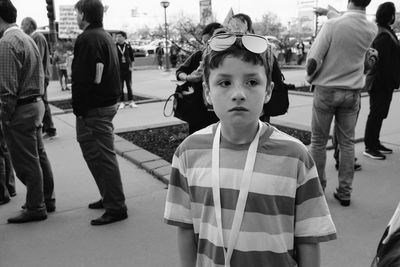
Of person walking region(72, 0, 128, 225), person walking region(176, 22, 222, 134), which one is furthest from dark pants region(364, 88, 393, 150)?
person walking region(72, 0, 128, 225)

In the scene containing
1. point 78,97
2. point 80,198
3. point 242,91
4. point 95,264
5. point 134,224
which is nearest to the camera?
point 242,91

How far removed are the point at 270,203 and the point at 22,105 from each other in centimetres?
280

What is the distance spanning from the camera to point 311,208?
4.85 feet

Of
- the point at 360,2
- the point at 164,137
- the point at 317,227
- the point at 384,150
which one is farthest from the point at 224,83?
the point at 164,137

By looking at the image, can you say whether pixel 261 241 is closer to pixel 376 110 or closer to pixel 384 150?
pixel 376 110

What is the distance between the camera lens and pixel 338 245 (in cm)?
318

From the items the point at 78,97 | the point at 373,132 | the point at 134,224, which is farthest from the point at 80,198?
the point at 373,132

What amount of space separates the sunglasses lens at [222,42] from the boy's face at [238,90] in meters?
0.05

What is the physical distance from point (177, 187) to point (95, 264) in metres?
1.72

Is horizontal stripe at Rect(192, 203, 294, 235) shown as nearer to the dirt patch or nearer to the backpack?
the backpack

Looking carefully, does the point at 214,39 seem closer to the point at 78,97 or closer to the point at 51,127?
the point at 78,97

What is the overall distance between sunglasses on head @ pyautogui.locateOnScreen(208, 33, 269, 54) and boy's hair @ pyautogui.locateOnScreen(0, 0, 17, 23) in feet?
9.28

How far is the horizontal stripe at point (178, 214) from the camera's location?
1.65 metres

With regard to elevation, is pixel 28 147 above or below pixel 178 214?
below
